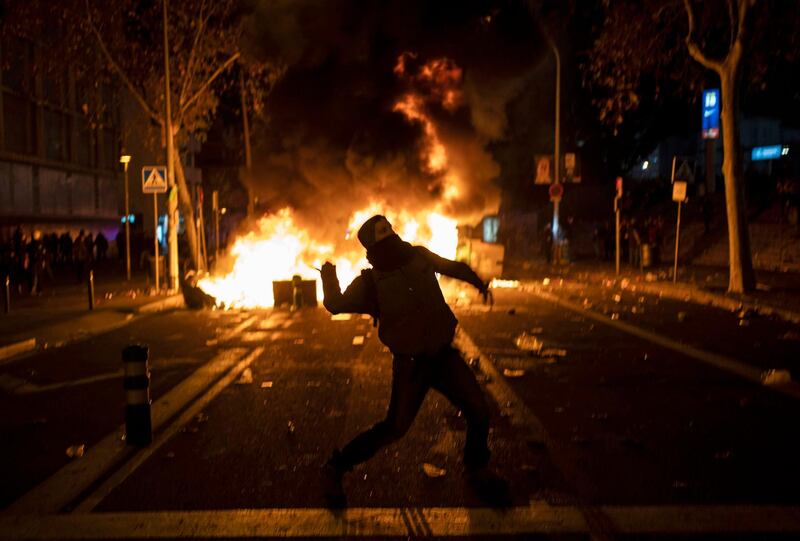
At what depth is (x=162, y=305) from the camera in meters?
19.8

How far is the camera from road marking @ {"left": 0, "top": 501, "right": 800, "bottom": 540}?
483 centimetres

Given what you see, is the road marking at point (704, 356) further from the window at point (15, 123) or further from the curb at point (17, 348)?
the window at point (15, 123)

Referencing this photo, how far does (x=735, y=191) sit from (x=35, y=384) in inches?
597

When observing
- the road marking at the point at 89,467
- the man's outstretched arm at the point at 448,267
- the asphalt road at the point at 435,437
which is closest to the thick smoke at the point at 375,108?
the asphalt road at the point at 435,437

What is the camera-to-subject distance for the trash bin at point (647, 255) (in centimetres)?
2795

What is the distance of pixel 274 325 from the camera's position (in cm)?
1558

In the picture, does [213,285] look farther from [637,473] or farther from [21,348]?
[637,473]

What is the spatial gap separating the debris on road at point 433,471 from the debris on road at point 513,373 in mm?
3811

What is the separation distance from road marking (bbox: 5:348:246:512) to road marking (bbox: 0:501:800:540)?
294mm

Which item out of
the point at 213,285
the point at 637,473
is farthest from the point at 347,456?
the point at 213,285

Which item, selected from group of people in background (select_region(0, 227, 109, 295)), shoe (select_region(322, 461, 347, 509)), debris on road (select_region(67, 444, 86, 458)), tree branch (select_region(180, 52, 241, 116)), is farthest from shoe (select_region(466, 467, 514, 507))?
tree branch (select_region(180, 52, 241, 116))

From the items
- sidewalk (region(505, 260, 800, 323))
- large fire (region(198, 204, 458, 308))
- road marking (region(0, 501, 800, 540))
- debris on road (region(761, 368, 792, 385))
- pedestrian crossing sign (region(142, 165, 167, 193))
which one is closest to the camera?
road marking (region(0, 501, 800, 540))

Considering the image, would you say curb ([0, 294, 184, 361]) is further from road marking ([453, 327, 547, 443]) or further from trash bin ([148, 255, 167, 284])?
road marking ([453, 327, 547, 443])

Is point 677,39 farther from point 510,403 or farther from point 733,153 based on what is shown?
point 510,403
